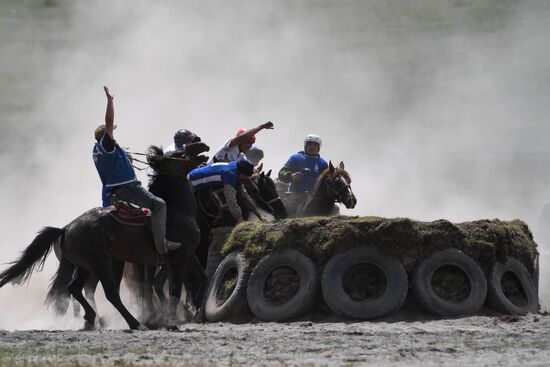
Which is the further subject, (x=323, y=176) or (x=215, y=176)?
(x=323, y=176)

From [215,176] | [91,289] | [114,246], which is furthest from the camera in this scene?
[215,176]

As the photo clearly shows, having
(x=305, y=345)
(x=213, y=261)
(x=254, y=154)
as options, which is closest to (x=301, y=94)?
(x=254, y=154)

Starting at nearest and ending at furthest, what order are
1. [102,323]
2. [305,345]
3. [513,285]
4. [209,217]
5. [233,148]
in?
[305,345] → [102,323] → [513,285] → [209,217] → [233,148]

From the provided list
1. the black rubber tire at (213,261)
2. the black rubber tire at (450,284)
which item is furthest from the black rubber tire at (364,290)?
the black rubber tire at (213,261)

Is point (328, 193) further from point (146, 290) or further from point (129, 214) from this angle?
point (129, 214)

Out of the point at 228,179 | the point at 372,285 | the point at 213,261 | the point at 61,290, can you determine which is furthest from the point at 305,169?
the point at 61,290

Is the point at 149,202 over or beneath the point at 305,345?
over

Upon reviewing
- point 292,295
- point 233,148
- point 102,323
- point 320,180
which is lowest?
point 102,323

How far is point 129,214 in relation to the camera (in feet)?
55.6

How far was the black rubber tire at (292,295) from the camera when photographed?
56.0 feet

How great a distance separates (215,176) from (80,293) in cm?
390

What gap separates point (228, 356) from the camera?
39.2ft

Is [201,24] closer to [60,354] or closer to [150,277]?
[150,277]

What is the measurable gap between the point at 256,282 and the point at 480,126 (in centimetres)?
5514
